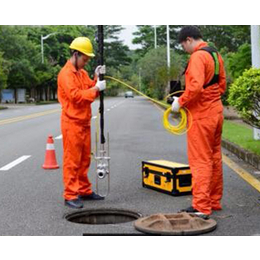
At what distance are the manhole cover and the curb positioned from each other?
12.9 ft

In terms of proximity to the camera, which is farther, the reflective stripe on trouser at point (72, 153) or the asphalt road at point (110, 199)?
the reflective stripe on trouser at point (72, 153)

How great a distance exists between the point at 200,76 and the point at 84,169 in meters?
2.01

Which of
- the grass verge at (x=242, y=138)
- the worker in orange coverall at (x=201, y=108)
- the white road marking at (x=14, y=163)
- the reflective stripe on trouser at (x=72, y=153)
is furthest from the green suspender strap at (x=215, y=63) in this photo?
the white road marking at (x=14, y=163)

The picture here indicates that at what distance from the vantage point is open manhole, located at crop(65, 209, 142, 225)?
6.13 metres

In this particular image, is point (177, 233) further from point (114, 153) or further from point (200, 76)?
point (114, 153)

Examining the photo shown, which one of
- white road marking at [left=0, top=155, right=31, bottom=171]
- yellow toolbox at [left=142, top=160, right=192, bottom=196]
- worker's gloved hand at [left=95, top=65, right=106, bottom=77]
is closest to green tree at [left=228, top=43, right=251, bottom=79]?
white road marking at [left=0, top=155, right=31, bottom=171]

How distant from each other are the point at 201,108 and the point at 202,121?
14 centimetres

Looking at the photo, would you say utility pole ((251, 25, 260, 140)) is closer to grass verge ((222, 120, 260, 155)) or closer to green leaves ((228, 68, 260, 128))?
grass verge ((222, 120, 260, 155))

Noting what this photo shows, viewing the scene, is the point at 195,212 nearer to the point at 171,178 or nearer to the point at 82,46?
the point at 171,178

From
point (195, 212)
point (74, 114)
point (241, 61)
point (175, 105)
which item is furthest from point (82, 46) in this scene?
point (241, 61)

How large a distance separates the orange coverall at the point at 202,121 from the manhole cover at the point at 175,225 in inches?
17.6

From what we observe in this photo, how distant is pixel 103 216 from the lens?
6273 mm

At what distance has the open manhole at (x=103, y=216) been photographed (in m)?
6.13

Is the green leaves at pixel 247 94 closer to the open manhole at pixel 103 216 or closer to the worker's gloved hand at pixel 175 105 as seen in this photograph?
the worker's gloved hand at pixel 175 105
